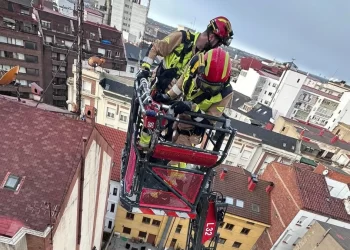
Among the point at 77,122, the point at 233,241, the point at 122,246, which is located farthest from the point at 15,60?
the point at 233,241

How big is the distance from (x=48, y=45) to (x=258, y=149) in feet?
111

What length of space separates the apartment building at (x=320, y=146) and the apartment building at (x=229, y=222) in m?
16.6

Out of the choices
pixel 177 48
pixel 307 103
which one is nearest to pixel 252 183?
pixel 177 48

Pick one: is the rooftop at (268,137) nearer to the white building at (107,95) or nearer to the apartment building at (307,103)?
the white building at (107,95)

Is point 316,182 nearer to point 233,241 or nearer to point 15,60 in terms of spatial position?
point 233,241

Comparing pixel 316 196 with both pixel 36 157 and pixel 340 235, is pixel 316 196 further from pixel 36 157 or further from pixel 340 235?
pixel 36 157

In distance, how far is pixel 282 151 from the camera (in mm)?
30344

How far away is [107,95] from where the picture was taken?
2647 cm

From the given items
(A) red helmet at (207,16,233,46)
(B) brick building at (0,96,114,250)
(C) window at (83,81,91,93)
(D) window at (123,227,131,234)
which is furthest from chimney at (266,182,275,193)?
(C) window at (83,81,91,93)

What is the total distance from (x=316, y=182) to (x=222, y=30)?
18.3m

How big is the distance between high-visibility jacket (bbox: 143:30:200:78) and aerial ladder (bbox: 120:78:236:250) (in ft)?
3.43

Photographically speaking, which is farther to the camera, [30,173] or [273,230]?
[273,230]

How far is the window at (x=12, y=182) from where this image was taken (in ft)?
20.6

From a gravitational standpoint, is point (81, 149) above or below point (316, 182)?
above
